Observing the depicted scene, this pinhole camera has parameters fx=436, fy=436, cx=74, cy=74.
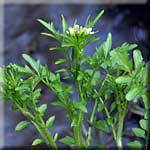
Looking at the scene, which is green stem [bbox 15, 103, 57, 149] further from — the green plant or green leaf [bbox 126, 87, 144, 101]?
green leaf [bbox 126, 87, 144, 101]

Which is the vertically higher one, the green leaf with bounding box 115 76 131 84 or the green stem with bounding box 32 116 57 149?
the green leaf with bounding box 115 76 131 84

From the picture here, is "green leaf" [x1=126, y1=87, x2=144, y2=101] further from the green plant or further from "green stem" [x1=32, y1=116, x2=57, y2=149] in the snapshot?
"green stem" [x1=32, y1=116, x2=57, y2=149]

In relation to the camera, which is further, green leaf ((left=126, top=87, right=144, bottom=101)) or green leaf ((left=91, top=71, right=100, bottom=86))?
green leaf ((left=91, top=71, right=100, bottom=86))

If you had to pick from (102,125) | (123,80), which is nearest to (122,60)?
(123,80)

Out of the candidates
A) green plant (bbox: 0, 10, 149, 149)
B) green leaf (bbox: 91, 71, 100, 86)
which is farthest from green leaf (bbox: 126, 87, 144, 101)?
green leaf (bbox: 91, 71, 100, 86)

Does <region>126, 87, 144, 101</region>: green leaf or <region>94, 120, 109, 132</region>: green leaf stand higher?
<region>126, 87, 144, 101</region>: green leaf

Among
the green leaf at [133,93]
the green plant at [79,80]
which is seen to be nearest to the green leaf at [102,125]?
→ the green plant at [79,80]

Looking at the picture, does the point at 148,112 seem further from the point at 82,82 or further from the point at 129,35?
the point at 129,35

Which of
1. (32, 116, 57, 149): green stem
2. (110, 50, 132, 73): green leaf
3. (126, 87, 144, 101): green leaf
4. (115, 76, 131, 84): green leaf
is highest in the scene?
(110, 50, 132, 73): green leaf

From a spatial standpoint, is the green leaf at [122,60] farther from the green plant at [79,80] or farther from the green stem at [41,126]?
the green stem at [41,126]

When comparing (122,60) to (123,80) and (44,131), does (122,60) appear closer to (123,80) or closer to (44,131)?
(123,80)
